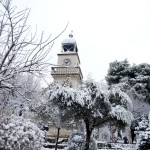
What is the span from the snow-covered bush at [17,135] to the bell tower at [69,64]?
80.3 ft

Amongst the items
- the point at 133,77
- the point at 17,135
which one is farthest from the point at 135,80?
the point at 17,135

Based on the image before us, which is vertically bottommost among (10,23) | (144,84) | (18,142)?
(18,142)

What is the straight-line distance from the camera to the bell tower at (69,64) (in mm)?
36688

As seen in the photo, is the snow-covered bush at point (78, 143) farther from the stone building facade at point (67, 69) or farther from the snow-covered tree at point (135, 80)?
the stone building facade at point (67, 69)

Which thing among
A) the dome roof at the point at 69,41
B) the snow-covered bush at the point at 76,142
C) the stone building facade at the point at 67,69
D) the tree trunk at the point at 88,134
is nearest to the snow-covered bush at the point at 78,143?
the snow-covered bush at the point at 76,142

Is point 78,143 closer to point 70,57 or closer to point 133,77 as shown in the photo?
point 133,77

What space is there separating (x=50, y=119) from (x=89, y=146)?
5.61 m

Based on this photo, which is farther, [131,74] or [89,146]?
[131,74]

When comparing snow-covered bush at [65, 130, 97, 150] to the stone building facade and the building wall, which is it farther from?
the building wall

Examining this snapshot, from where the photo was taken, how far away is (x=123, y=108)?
52.7 ft

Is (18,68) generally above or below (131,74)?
below

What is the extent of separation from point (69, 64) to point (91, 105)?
797 inches

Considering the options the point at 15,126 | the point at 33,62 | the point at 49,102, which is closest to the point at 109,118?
the point at 49,102

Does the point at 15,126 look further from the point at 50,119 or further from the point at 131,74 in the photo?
the point at 131,74
